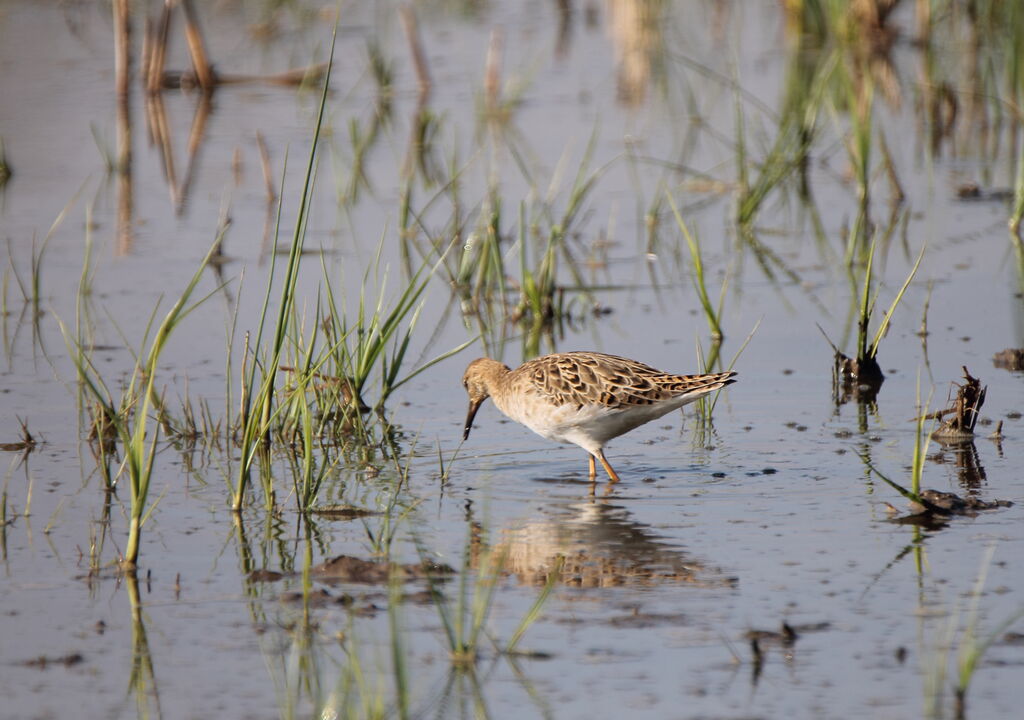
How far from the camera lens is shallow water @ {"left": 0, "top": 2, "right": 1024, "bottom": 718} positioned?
5.52m

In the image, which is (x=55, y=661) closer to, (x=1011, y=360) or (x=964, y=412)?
(x=964, y=412)

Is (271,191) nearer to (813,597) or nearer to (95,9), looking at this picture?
(813,597)

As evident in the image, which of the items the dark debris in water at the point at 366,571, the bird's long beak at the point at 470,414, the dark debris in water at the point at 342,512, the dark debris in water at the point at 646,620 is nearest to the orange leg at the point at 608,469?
the bird's long beak at the point at 470,414

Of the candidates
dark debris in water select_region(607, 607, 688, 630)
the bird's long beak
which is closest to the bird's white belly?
the bird's long beak

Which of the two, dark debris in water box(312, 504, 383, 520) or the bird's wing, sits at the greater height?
the bird's wing

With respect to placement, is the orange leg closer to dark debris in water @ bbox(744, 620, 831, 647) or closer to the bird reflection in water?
the bird reflection in water

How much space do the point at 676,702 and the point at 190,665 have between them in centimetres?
180

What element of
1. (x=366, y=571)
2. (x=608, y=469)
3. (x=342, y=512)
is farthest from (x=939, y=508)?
(x=342, y=512)

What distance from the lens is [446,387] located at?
1006cm

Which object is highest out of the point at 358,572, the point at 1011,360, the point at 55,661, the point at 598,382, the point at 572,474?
the point at 1011,360

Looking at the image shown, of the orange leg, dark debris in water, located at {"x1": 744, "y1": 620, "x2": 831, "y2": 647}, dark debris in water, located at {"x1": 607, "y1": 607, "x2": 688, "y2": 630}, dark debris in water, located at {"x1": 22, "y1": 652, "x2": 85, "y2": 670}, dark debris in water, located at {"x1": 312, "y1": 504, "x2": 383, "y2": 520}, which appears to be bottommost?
dark debris in water, located at {"x1": 22, "y1": 652, "x2": 85, "y2": 670}

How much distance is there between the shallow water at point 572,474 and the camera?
5.52m

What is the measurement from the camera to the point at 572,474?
850cm

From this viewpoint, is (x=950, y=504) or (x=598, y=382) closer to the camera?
(x=950, y=504)
